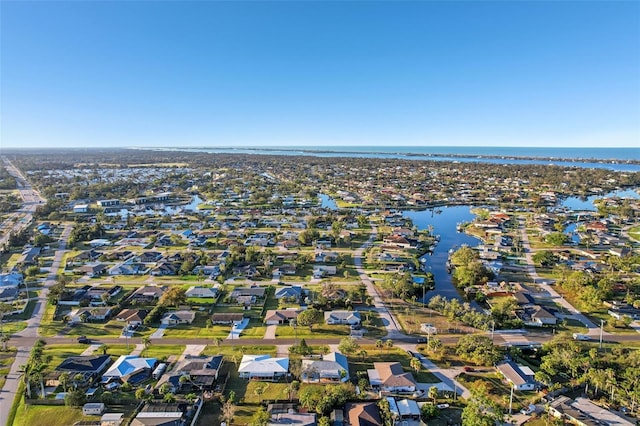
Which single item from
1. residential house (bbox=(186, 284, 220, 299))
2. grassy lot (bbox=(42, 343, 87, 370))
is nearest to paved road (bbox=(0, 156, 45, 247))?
grassy lot (bbox=(42, 343, 87, 370))

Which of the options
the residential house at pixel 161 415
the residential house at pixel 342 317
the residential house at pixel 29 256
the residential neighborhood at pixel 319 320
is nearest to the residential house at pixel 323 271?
the residential neighborhood at pixel 319 320

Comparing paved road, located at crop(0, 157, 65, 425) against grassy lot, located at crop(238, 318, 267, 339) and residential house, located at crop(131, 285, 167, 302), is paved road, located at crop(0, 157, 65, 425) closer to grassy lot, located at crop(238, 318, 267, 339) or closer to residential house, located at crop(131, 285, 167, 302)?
residential house, located at crop(131, 285, 167, 302)

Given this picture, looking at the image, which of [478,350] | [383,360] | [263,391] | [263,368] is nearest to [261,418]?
[263,391]

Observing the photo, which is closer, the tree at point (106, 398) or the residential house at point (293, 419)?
the residential house at point (293, 419)

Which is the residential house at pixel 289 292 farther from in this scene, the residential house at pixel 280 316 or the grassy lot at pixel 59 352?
the grassy lot at pixel 59 352

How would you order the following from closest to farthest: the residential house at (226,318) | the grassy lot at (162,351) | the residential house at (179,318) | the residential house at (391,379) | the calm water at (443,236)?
the residential house at (391,379), the grassy lot at (162,351), the residential house at (226,318), the residential house at (179,318), the calm water at (443,236)

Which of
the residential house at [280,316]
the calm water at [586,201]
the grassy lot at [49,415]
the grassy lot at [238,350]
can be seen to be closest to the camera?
the grassy lot at [49,415]

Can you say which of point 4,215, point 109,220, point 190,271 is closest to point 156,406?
point 190,271
